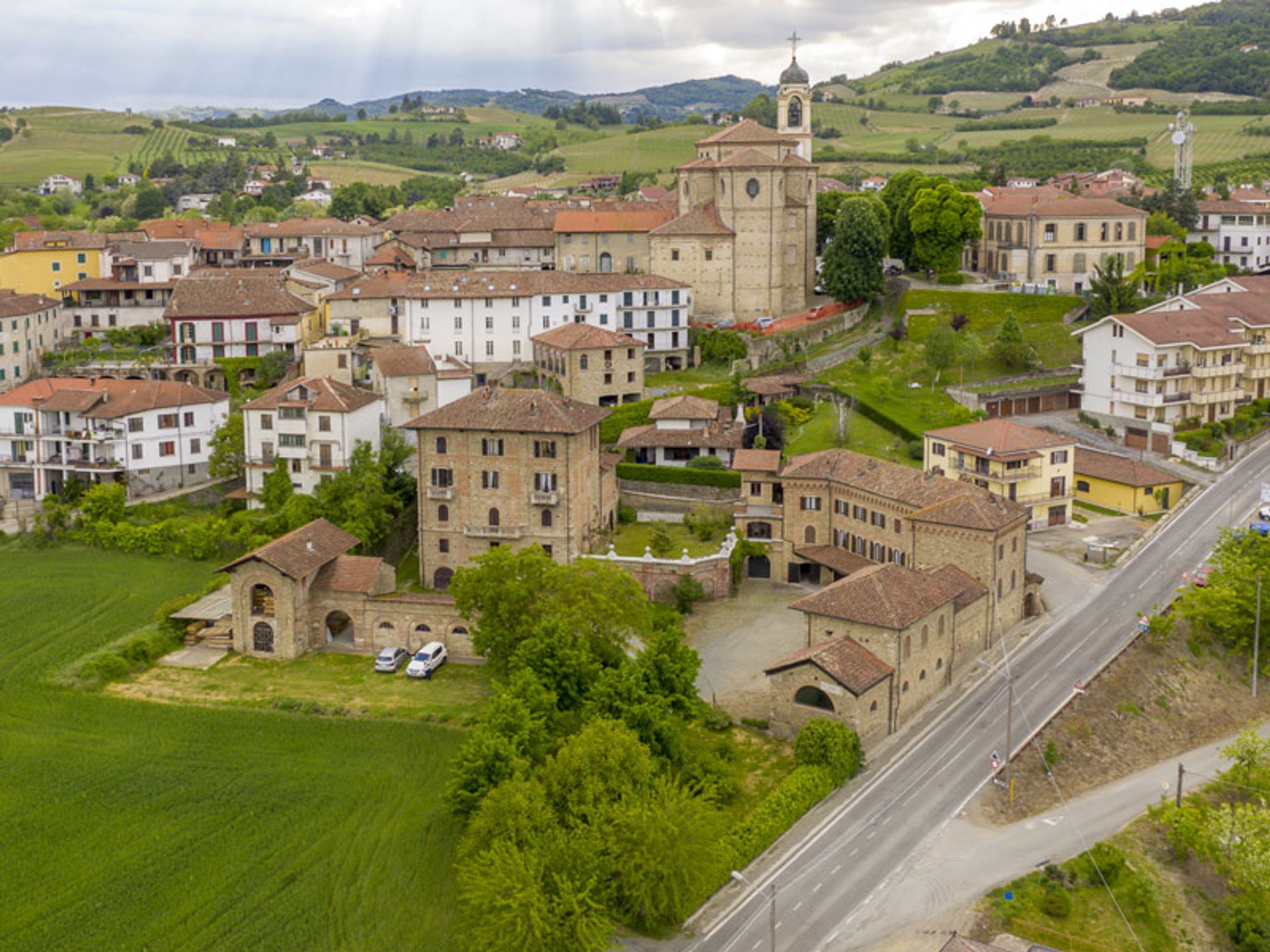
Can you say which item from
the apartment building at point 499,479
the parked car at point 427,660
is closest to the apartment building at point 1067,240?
the apartment building at point 499,479

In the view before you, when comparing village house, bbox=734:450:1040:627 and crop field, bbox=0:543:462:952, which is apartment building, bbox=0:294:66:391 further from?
village house, bbox=734:450:1040:627

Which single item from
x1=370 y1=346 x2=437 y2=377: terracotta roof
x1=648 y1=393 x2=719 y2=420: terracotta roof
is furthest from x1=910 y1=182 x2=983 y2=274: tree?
x1=370 y1=346 x2=437 y2=377: terracotta roof

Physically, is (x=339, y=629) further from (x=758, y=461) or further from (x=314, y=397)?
(x=758, y=461)

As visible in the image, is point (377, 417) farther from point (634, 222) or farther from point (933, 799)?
point (933, 799)

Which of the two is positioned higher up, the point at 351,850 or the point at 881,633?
the point at 881,633

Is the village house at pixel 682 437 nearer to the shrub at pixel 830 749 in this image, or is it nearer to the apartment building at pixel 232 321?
the apartment building at pixel 232 321

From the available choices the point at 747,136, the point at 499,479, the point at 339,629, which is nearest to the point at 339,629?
the point at 339,629

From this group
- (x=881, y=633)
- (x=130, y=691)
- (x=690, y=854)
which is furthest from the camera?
(x=130, y=691)

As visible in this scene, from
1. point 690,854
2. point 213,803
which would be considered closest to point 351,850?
point 213,803
